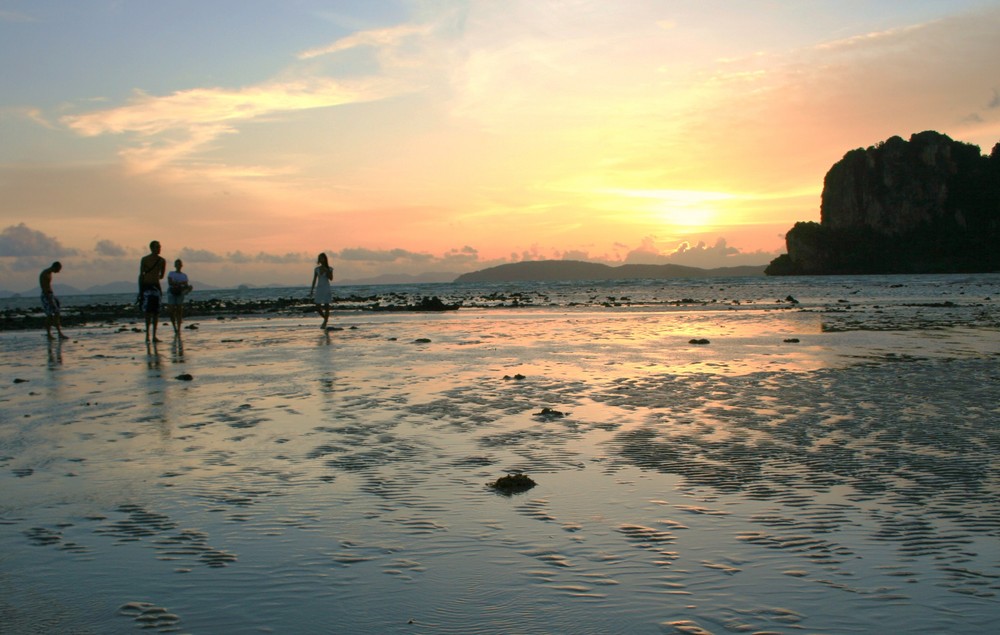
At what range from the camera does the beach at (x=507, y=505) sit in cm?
377

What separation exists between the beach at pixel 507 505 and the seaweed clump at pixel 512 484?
0.12 m

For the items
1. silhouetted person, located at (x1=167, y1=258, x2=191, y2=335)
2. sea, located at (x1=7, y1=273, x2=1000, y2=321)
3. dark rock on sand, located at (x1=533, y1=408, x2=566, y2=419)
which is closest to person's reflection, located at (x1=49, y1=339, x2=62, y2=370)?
silhouetted person, located at (x1=167, y1=258, x2=191, y2=335)

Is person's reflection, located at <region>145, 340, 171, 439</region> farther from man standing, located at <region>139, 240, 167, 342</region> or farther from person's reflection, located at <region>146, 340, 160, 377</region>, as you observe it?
man standing, located at <region>139, 240, 167, 342</region>

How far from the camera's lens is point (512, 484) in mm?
5973

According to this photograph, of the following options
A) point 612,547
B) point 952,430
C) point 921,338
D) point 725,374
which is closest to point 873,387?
point 725,374

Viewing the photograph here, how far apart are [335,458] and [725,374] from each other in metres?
7.99

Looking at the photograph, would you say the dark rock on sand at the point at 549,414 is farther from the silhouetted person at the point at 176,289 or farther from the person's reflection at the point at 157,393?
the silhouetted person at the point at 176,289

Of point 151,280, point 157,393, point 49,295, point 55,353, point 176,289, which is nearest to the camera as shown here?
point 157,393

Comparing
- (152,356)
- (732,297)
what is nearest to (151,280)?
(152,356)

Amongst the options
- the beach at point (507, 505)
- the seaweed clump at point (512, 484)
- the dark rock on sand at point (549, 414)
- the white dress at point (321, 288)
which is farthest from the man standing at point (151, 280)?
the seaweed clump at point (512, 484)

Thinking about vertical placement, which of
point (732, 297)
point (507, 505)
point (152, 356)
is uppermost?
point (732, 297)

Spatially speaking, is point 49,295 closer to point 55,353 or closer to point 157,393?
point 55,353

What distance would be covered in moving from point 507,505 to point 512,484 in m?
0.45

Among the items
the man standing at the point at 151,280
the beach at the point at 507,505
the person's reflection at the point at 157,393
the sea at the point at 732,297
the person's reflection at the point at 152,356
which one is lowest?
the beach at the point at 507,505
